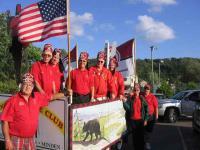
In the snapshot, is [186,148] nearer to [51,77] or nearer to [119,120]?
[119,120]

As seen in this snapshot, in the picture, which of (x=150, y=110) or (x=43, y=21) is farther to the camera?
(x=150, y=110)

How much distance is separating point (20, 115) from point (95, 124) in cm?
231

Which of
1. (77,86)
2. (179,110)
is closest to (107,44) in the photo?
(77,86)

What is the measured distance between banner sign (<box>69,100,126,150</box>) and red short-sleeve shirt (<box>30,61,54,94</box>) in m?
0.75

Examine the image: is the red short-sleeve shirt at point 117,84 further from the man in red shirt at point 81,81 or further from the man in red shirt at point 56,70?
the man in red shirt at point 56,70

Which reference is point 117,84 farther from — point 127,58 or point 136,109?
point 127,58

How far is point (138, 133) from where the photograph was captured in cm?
1027

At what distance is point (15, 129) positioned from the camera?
5.70 metres

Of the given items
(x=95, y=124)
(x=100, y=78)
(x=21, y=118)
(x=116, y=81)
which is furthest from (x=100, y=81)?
(x=21, y=118)

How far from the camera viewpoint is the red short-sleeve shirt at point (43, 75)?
7328 millimetres

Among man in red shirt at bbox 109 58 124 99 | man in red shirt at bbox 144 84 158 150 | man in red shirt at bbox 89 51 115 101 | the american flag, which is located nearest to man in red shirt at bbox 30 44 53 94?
the american flag

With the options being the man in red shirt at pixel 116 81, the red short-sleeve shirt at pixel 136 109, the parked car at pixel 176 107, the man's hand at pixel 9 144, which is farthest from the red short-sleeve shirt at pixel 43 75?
the parked car at pixel 176 107

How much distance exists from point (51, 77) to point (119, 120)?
2.71 meters

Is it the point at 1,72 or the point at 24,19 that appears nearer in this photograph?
the point at 24,19
